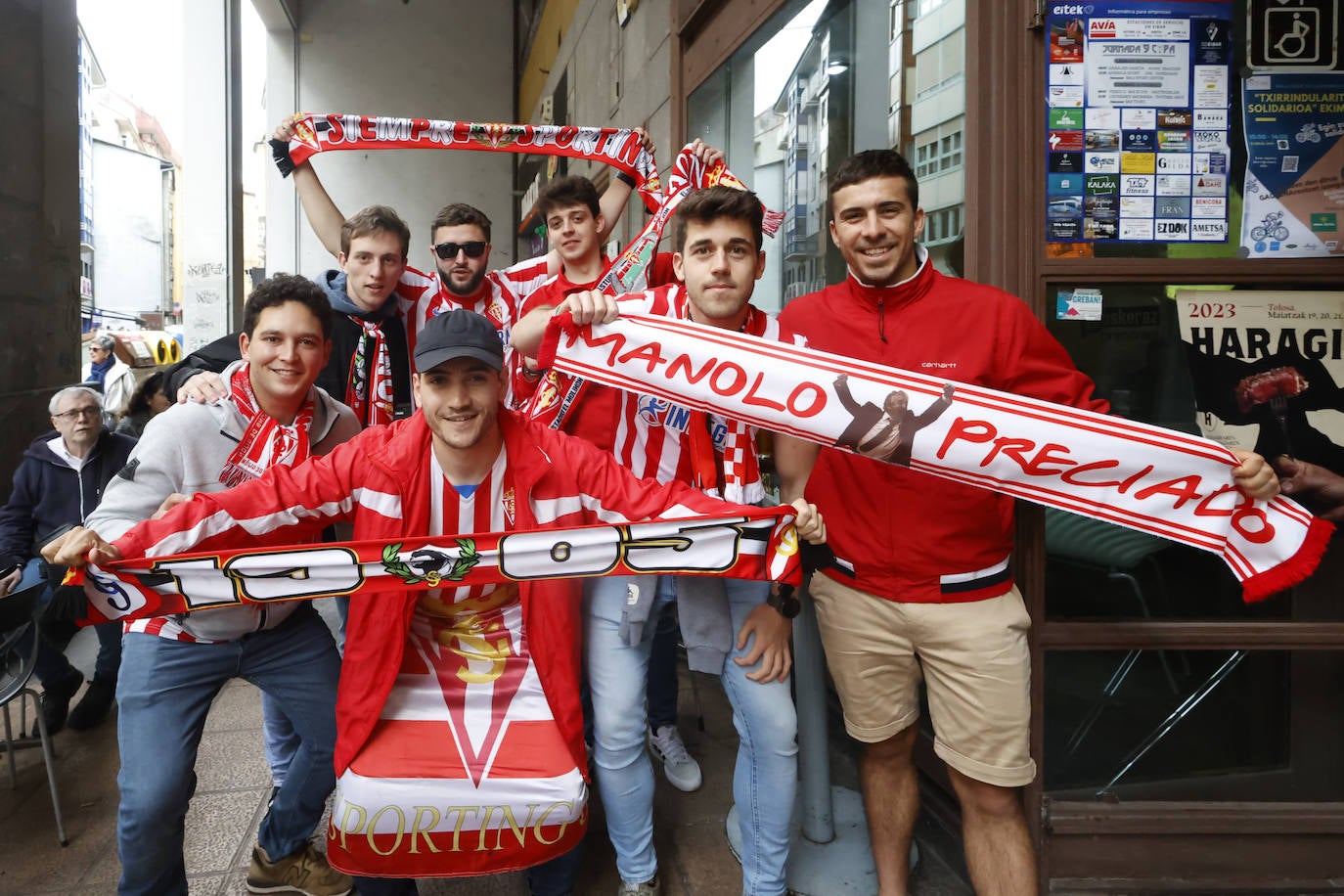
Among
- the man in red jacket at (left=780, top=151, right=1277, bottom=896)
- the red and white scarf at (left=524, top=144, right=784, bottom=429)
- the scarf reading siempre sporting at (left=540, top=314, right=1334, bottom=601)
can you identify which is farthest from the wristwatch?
the red and white scarf at (left=524, top=144, right=784, bottom=429)

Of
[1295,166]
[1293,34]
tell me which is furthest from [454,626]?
[1293,34]

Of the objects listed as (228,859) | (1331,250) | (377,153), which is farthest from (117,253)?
(1331,250)

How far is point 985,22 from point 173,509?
2834 millimetres

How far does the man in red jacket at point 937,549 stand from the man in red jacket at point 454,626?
1.00ft

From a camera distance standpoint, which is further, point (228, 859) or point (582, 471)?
point (228, 859)

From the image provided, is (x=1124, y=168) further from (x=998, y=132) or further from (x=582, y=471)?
(x=582, y=471)

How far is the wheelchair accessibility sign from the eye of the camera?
2.49 m

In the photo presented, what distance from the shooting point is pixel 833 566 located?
239 cm

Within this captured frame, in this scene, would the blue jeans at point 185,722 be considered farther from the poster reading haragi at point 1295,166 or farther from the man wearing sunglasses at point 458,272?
the poster reading haragi at point 1295,166

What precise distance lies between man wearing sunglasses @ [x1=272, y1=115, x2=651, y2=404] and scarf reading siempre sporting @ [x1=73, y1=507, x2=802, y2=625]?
1.15m

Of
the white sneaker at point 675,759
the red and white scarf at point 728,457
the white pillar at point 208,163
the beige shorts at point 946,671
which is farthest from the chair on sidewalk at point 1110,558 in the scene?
the white pillar at point 208,163

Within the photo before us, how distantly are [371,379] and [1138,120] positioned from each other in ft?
9.61

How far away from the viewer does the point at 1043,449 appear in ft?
7.06

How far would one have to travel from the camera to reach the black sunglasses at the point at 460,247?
3.28 meters
